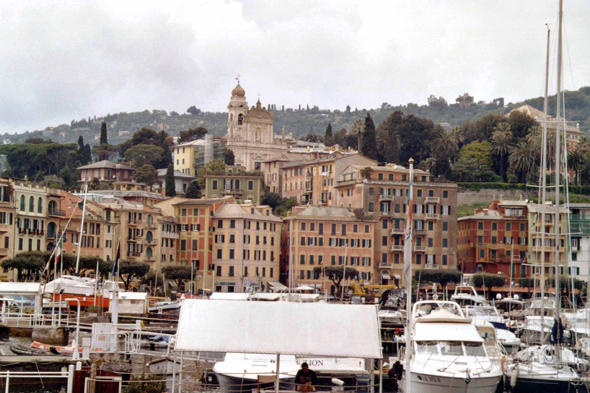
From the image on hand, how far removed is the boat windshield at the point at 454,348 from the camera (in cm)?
4047

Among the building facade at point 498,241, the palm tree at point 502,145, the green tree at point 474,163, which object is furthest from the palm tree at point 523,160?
the building facade at point 498,241

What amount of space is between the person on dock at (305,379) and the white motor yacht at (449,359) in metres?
8.69

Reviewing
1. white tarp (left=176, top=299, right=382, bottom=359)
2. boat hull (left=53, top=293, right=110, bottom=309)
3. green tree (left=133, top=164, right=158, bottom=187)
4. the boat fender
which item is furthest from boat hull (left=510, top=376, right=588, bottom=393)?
green tree (left=133, top=164, right=158, bottom=187)

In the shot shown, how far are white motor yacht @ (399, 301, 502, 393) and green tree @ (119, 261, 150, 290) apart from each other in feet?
225

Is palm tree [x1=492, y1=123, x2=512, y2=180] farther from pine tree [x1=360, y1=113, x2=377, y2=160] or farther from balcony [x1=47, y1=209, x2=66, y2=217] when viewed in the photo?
balcony [x1=47, y1=209, x2=66, y2=217]

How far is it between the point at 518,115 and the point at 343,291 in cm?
7790

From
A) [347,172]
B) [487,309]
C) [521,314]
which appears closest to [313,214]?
[347,172]

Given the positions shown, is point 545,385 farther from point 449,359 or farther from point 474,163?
point 474,163

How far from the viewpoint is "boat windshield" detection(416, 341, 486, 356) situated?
40.5 metres

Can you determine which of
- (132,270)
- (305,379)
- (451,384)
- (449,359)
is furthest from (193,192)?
(305,379)

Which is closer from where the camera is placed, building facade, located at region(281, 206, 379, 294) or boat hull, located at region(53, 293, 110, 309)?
boat hull, located at region(53, 293, 110, 309)

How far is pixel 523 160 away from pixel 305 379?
136178 mm

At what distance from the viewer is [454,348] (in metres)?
40.7

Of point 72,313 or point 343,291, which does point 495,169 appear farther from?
point 72,313
